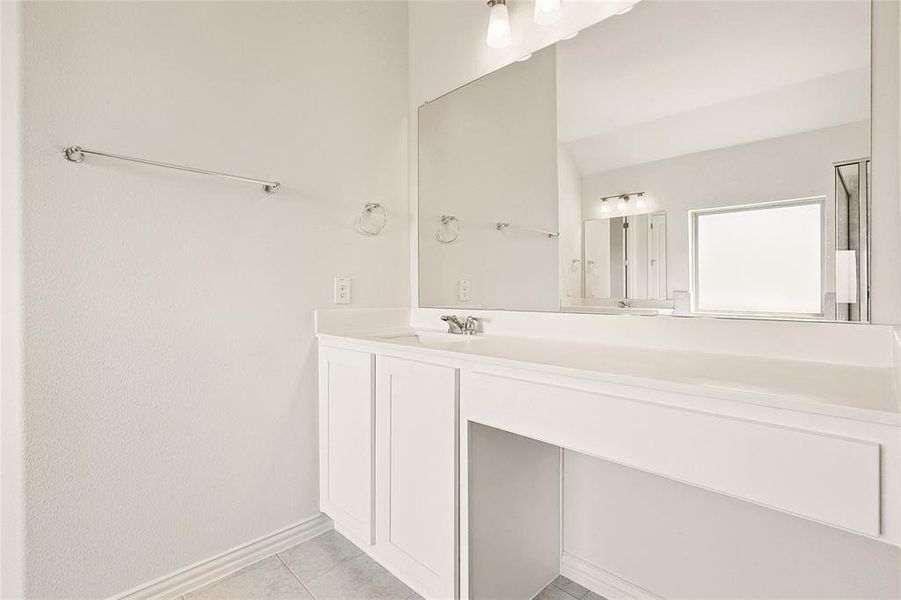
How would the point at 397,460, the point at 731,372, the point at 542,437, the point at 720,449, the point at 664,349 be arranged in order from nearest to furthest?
the point at 720,449
the point at 731,372
the point at 542,437
the point at 664,349
the point at 397,460

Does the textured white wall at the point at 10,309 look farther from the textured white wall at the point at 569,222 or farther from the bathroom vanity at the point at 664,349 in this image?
the textured white wall at the point at 569,222

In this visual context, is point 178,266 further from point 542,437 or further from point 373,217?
point 542,437

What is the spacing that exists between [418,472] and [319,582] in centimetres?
61

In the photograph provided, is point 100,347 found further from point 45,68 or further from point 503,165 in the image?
point 503,165

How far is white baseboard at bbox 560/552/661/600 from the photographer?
4.54ft

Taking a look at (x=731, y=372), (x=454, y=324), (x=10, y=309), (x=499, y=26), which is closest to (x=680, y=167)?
(x=731, y=372)

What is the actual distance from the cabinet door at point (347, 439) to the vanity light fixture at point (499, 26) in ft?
4.27

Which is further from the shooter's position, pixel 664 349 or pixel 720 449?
pixel 664 349

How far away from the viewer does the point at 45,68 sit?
1.23 metres

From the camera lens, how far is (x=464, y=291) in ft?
6.50

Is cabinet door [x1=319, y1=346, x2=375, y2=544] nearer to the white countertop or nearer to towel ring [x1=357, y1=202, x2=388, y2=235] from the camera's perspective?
the white countertop

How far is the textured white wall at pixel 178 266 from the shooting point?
125 centimetres

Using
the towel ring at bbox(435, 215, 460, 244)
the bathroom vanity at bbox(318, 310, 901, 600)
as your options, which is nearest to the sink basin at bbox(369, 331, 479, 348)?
the bathroom vanity at bbox(318, 310, 901, 600)

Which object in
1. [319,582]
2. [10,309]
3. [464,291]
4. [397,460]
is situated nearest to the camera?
[10,309]
